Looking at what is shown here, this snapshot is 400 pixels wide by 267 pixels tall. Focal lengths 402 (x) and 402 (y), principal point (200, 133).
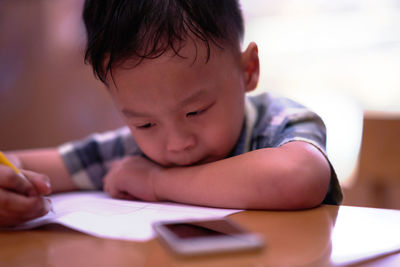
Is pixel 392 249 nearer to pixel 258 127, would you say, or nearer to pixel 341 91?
pixel 258 127

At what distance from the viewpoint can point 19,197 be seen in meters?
0.44

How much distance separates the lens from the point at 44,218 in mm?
466

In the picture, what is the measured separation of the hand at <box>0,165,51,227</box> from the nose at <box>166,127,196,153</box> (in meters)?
0.17

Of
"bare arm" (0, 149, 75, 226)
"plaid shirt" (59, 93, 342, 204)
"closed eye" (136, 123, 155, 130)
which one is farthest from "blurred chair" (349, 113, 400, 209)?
"bare arm" (0, 149, 75, 226)

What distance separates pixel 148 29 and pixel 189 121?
0.13m

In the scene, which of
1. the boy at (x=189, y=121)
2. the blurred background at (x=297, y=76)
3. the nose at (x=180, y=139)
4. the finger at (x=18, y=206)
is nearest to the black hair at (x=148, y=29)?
the boy at (x=189, y=121)

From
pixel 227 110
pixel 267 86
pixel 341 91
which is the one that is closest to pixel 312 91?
pixel 341 91

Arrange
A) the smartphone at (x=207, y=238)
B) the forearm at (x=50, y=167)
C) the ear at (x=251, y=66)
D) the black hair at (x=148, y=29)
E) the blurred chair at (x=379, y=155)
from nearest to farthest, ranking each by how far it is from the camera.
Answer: the smartphone at (x=207, y=238)
the black hair at (x=148, y=29)
the ear at (x=251, y=66)
the forearm at (x=50, y=167)
the blurred chair at (x=379, y=155)

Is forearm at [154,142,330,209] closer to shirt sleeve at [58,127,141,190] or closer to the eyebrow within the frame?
the eyebrow

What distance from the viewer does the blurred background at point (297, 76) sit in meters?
1.20

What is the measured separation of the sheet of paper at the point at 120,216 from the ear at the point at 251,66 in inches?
10.7

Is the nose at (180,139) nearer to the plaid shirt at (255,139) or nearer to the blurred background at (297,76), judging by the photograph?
the plaid shirt at (255,139)

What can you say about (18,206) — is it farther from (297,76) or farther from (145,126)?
(297,76)

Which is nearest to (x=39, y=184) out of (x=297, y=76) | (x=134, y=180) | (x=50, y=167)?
(x=134, y=180)
